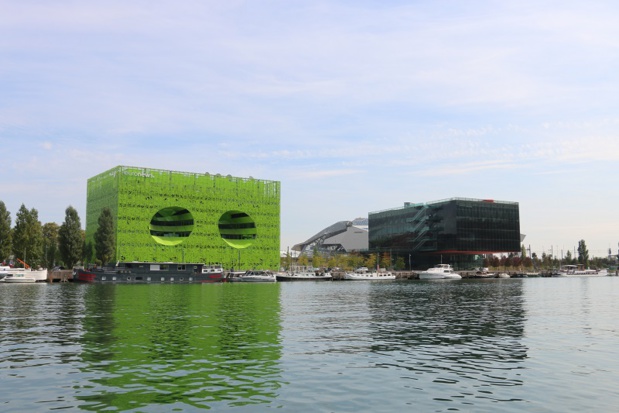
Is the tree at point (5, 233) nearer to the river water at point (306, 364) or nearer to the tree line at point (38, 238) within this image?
the tree line at point (38, 238)

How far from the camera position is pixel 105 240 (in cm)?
16562

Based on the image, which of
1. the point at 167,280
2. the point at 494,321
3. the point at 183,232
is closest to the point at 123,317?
the point at 494,321

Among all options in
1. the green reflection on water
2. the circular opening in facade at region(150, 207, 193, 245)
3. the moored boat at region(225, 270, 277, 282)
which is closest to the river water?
the green reflection on water

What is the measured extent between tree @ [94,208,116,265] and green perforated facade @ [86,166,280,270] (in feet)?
25.5

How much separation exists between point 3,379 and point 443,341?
24.7 metres

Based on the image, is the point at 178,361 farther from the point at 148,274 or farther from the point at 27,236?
the point at 27,236

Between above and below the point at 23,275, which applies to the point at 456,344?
below

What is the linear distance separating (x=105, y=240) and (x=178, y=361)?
145 meters

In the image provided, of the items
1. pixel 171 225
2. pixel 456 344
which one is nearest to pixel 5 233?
pixel 171 225

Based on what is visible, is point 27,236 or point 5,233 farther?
Answer: point 27,236

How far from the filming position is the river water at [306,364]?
2177 centimetres

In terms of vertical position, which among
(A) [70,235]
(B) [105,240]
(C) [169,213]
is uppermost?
(C) [169,213]

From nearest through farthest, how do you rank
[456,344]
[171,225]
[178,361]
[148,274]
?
1. [178,361]
2. [456,344]
3. [148,274]
4. [171,225]

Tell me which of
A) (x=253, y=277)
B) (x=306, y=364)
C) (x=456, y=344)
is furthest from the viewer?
(x=253, y=277)
